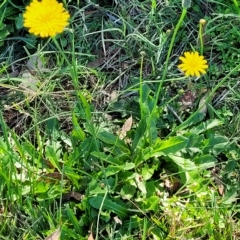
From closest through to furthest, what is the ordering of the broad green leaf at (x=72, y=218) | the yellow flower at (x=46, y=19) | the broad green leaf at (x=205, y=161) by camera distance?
1. the yellow flower at (x=46, y=19)
2. the broad green leaf at (x=72, y=218)
3. the broad green leaf at (x=205, y=161)

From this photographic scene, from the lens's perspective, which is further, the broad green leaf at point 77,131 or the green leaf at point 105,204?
the broad green leaf at point 77,131

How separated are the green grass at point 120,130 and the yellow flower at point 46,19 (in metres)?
0.11

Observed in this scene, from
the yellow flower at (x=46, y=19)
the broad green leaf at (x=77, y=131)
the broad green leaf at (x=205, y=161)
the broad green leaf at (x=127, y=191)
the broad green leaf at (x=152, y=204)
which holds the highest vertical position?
the yellow flower at (x=46, y=19)

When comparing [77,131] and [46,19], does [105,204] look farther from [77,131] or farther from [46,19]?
[46,19]

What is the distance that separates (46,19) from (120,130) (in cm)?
60

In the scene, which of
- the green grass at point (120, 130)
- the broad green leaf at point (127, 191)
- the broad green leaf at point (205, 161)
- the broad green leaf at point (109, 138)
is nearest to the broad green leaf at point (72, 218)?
the green grass at point (120, 130)

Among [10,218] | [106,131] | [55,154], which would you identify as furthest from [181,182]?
[10,218]

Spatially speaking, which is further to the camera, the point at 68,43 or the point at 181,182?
the point at 68,43

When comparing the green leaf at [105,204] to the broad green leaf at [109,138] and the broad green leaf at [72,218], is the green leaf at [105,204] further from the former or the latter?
the broad green leaf at [109,138]

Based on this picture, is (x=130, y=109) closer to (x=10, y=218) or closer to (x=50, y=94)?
(x=50, y=94)

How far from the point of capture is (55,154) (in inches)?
73.7

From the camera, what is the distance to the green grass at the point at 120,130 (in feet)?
5.77

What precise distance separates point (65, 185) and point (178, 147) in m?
0.43

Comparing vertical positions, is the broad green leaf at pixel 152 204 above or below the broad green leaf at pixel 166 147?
below
